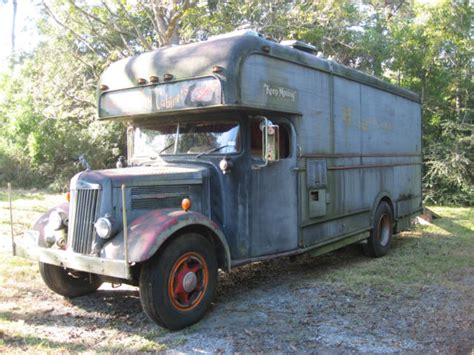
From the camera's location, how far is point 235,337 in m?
4.75

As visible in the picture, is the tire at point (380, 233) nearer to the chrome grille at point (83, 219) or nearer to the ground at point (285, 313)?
the ground at point (285, 313)

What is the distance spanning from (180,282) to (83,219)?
1209 millimetres

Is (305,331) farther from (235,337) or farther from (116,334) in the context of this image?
(116,334)

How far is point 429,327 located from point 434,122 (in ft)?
46.9

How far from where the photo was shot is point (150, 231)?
184 inches

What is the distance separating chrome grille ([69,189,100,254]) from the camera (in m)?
5.04

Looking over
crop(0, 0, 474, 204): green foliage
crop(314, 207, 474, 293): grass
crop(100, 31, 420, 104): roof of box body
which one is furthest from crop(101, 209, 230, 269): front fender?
crop(0, 0, 474, 204): green foliage

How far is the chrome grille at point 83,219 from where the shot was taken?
5.04 m

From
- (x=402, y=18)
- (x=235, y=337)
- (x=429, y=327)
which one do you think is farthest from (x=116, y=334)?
(x=402, y=18)

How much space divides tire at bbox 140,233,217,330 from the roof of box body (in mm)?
1599

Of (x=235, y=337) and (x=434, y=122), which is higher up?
(x=434, y=122)

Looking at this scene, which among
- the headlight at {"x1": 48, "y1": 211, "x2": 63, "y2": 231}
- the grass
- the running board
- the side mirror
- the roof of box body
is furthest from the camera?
the running board

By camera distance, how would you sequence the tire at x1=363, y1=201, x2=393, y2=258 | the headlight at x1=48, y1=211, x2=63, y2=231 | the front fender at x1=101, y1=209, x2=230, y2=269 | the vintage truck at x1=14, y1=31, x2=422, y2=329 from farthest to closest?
the tire at x1=363, y1=201, x2=393, y2=258 → the headlight at x1=48, y1=211, x2=63, y2=231 → the vintage truck at x1=14, y1=31, x2=422, y2=329 → the front fender at x1=101, y1=209, x2=230, y2=269

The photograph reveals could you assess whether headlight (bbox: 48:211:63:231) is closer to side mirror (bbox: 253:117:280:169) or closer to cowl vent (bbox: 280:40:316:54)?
side mirror (bbox: 253:117:280:169)
